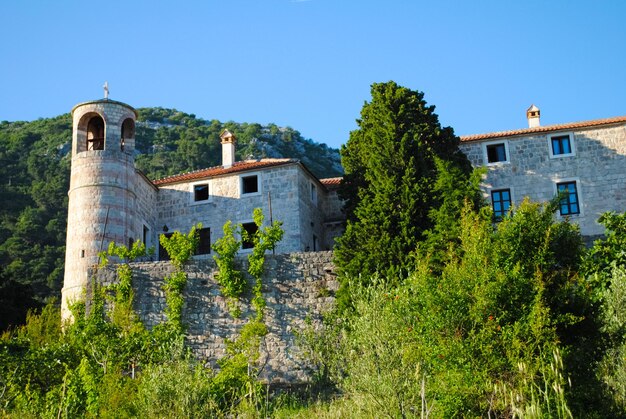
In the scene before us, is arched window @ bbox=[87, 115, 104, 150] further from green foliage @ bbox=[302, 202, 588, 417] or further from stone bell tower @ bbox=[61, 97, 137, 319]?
green foliage @ bbox=[302, 202, 588, 417]

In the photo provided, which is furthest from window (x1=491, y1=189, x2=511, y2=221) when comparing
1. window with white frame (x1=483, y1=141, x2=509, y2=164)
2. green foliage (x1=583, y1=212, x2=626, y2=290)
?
green foliage (x1=583, y1=212, x2=626, y2=290)

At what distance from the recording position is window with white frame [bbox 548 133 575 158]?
33.5m

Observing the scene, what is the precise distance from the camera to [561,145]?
3372 cm

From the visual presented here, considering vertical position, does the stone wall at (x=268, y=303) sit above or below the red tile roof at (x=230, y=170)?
below

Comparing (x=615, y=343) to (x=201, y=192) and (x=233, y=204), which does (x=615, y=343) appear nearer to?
(x=233, y=204)

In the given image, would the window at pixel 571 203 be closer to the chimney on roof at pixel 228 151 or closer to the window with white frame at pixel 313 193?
the window with white frame at pixel 313 193

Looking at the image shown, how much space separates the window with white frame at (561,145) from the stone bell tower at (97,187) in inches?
640

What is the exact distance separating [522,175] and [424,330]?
15.7 m

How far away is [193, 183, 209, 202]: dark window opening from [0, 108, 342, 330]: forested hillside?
8224 millimetres

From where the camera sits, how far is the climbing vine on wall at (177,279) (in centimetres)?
2645

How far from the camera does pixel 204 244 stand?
3388cm

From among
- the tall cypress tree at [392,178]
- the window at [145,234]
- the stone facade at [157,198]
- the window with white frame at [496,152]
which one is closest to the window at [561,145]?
the window with white frame at [496,152]

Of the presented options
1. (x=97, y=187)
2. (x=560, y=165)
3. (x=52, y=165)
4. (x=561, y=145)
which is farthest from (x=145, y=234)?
(x=52, y=165)

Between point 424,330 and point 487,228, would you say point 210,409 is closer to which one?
point 424,330
